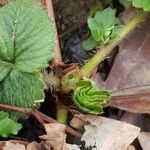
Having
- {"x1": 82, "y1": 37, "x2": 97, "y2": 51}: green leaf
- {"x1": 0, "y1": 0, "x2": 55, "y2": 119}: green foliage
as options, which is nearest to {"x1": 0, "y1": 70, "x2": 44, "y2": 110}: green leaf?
{"x1": 0, "y1": 0, "x2": 55, "y2": 119}: green foliage

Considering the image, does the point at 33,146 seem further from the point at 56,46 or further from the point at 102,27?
the point at 102,27

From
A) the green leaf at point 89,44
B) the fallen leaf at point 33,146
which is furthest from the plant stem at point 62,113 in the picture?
the green leaf at point 89,44

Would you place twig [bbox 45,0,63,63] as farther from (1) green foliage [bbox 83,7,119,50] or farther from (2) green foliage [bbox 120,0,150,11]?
(2) green foliage [bbox 120,0,150,11]

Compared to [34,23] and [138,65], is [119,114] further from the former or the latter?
[34,23]

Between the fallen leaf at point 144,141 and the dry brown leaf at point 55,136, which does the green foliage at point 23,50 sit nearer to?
the dry brown leaf at point 55,136

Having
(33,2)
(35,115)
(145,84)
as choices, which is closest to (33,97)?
(35,115)
